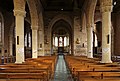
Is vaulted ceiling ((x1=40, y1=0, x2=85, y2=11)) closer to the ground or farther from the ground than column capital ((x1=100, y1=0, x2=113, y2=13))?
farther from the ground

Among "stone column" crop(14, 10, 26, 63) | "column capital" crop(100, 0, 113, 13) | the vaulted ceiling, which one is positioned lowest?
"stone column" crop(14, 10, 26, 63)

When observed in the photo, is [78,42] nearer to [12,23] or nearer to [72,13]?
[72,13]

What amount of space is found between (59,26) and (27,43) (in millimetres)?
8604

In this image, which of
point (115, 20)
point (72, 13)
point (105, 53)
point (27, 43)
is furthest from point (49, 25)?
point (105, 53)

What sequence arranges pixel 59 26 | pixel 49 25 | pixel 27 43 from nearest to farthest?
pixel 49 25 → pixel 27 43 → pixel 59 26

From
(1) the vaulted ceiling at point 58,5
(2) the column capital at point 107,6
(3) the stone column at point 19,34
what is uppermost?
(1) the vaulted ceiling at point 58,5

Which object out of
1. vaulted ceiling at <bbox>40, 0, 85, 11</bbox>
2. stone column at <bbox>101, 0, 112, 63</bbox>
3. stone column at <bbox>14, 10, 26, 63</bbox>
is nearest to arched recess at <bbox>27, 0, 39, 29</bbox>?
stone column at <bbox>14, 10, 26, 63</bbox>

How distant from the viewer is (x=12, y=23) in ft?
89.4

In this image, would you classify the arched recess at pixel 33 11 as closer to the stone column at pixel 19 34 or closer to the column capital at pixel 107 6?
the stone column at pixel 19 34

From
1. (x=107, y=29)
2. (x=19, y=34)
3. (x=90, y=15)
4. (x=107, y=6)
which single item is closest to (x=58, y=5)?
(x=90, y=15)

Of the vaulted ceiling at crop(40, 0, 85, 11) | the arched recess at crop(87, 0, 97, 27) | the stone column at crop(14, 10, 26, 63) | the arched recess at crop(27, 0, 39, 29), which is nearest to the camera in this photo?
the stone column at crop(14, 10, 26, 63)

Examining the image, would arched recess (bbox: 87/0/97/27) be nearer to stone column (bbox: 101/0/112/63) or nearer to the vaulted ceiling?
stone column (bbox: 101/0/112/63)

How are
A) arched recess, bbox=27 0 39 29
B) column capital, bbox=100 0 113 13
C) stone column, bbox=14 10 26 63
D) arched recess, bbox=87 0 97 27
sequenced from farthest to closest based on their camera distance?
arched recess, bbox=87 0 97 27 < arched recess, bbox=27 0 39 29 < stone column, bbox=14 10 26 63 < column capital, bbox=100 0 113 13

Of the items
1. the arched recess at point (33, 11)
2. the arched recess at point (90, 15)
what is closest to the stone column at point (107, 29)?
the arched recess at point (90, 15)
